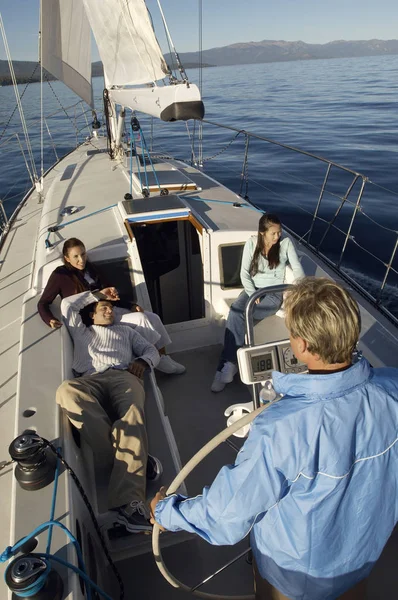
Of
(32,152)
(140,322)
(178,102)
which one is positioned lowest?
(140,322)

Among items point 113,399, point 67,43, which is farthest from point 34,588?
point 67,43

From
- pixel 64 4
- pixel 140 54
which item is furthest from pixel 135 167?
pixel 64 4

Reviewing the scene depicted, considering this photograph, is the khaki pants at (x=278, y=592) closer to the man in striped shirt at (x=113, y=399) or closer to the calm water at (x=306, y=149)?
the man in striped shirt at (x=113, y=399)

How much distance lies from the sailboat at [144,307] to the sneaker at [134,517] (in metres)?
0.06

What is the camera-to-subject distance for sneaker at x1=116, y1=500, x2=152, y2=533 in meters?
2.15

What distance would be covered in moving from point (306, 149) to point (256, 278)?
33.9 ft

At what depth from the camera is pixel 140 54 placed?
4543mm

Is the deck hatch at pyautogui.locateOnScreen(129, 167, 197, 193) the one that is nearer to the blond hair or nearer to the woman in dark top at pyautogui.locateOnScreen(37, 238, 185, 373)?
the woman in dark top at pyautogui.locateOnScreen(37, 238, 185, 373)

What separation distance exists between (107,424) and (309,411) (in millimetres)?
1648

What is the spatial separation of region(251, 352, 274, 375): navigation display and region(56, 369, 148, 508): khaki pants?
0.86 m

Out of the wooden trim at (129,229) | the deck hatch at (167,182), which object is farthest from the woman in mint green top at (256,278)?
the deck hatch at (167,182)

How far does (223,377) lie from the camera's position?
3.65 m

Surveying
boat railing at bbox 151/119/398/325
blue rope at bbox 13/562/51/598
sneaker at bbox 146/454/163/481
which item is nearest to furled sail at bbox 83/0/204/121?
boat railing at bbox 151/119/398/325

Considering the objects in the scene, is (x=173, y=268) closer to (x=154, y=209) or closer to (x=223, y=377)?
(x=154, y=209)
